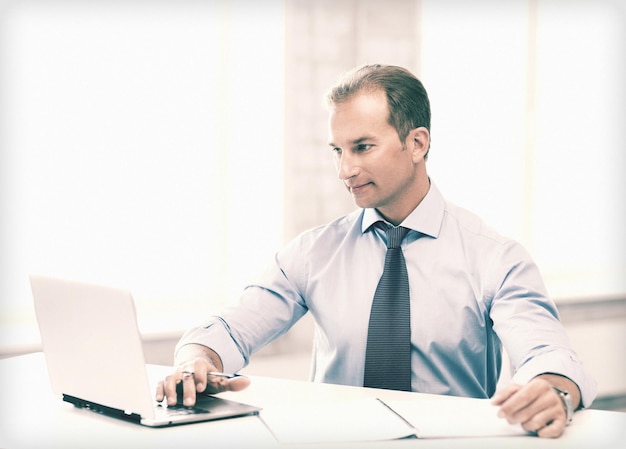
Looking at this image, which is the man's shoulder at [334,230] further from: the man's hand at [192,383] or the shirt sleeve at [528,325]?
the man's hand at [192,383]

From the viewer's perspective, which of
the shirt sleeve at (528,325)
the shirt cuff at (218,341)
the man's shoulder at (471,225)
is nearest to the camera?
the shirt sleeve at (528,325)

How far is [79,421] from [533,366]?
85 centimetres

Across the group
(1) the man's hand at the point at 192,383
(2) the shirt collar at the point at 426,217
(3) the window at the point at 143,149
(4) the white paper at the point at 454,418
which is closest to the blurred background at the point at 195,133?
(3) the window at the point at 143,149

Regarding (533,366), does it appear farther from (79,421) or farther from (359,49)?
(359,49)

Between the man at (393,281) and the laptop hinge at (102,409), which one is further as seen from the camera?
the man at (393,281)

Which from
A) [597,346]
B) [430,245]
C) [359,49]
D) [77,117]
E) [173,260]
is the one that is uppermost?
[359,49]

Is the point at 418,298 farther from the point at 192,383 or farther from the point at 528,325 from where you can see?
the point at 192,383

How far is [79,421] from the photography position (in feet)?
4.48

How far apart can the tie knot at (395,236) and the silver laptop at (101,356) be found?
2.09 ft

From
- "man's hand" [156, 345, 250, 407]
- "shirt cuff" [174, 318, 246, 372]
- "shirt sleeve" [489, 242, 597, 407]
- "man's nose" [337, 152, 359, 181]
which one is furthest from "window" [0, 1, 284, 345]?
"shirt sleeve" [489, 242, 597, 407]

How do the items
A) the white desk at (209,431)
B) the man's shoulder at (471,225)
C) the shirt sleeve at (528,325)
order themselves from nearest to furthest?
the white desk at (209,431) < the shirt sleeve at (528,325) < the man's shoulder at (471,225)

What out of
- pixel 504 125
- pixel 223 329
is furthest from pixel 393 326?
pixel 504 125

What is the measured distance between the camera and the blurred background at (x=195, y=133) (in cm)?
271

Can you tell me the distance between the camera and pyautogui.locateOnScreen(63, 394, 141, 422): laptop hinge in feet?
4.40
